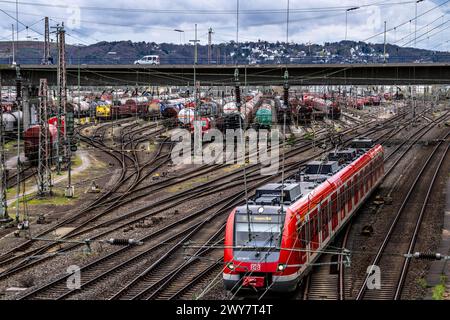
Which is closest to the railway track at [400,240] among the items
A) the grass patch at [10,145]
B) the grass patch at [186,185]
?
the grass patch at [186,185]

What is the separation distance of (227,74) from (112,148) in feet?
39.9

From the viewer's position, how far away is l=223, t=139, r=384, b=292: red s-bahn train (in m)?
17.4

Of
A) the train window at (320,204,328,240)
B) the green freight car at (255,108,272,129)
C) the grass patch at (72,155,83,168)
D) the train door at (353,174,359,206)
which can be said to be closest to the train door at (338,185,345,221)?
the train window at (320,204,328,240)

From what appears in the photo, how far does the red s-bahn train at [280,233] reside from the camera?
17359 mm

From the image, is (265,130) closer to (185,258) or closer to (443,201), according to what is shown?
(443,201)

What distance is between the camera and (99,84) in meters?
68.0

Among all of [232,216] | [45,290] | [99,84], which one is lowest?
[45,290]

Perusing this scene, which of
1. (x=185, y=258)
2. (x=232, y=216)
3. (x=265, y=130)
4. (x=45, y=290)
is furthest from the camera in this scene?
(x=265, y=130)

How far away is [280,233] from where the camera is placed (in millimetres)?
17797

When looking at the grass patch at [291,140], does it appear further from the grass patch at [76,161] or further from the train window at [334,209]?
A: the train window at [334,209]

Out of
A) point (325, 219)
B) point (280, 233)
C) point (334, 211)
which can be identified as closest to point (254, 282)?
point (280, 233)

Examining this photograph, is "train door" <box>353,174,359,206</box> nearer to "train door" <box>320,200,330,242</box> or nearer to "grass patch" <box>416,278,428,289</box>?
"train door" <box>320,200,330,242</box>

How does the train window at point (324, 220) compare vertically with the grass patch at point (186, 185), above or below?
above
